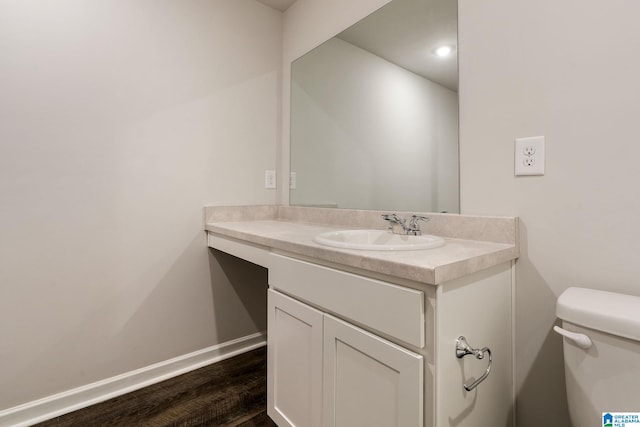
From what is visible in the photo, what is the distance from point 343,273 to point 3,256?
4.57 feet

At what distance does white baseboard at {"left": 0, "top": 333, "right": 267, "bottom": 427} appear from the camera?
1.31m

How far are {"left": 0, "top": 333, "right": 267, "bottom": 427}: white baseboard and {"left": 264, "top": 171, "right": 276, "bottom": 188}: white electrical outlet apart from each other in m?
0.98

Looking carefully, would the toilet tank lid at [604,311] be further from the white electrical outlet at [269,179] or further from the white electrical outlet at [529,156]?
the white electrical outlet at [269,179]

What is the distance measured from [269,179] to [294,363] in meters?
1.24

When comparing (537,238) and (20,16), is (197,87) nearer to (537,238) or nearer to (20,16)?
(20,16)

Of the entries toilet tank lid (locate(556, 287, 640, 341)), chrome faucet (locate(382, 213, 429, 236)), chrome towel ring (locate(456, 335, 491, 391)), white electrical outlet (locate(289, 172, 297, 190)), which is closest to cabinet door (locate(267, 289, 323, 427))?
chrome towel ring (locate(456, 335, 491, 391))

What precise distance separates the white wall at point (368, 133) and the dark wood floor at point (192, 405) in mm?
1043

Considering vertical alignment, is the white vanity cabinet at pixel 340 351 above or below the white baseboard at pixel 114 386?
above

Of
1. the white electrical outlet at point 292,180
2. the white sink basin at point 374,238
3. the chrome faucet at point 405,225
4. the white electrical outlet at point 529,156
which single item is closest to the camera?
the white electrical outlet at point 529,156

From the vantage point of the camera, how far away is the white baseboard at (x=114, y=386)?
131 cm

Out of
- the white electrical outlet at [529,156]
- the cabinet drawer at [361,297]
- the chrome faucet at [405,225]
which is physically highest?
the white electrical outlet at [529,156]

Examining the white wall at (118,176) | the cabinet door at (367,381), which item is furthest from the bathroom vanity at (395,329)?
the white wall at (118,176)

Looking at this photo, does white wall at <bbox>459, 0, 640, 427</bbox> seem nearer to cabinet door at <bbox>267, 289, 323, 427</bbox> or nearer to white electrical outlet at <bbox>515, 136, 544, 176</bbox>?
white electrical outlet at <bbox>515, 136, 544, 176</bbox>

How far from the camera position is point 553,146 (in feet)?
3.15
